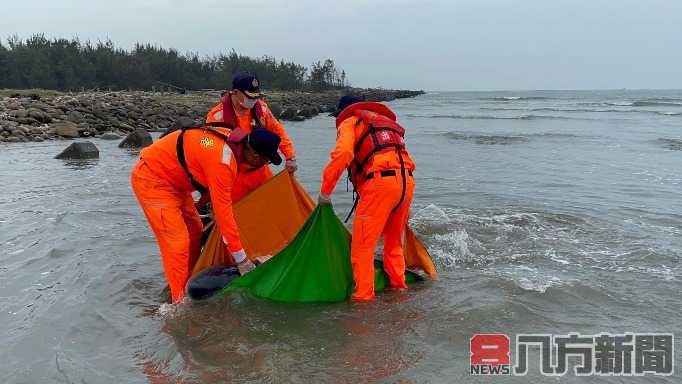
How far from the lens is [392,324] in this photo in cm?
444

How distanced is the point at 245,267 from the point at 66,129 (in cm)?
1965

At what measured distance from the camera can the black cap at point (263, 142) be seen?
4.18 meters

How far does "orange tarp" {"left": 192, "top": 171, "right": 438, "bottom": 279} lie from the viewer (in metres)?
5.25

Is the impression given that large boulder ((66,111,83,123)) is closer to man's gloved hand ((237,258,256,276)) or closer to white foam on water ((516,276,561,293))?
man's gloved hand ((237,258,256,276))

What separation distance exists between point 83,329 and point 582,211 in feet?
25.2

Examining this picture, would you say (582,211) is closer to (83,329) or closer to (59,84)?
(83,329)

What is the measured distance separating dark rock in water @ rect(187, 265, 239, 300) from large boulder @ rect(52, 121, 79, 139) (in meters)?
19.1

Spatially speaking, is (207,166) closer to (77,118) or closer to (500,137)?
(500,137)

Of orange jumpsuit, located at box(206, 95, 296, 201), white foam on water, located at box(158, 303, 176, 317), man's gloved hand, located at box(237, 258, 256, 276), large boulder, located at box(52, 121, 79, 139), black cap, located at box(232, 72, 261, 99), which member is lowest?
Answer: white foam on water, located at box(158, 303, 176, 317)

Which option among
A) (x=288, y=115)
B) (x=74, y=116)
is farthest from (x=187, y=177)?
(x=288, y=115)

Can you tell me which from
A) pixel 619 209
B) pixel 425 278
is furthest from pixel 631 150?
pixel 425 278

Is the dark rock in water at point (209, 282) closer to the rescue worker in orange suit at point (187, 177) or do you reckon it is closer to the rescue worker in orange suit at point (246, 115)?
the rescue worker in orange suit at point (187, 177)

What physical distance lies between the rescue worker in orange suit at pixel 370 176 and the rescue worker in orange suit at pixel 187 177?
678 mm

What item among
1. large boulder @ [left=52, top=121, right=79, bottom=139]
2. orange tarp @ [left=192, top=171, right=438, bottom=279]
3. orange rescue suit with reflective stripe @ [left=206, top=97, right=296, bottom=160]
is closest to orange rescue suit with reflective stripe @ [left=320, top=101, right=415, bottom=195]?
orange tarp @ [left=192, top=171, right=438, bottom=279]
